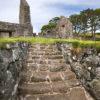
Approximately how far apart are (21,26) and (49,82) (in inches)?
913

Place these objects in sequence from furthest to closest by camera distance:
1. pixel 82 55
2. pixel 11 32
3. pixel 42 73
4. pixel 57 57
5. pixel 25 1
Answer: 1. pixel 25 1
2. pixel 11 32
3. pixel 57 57
4. pixel 42 73
5. pixel 82 55

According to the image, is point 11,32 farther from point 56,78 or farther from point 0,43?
point 0,43

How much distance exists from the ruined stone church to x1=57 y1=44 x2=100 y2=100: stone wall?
1752 centimetres

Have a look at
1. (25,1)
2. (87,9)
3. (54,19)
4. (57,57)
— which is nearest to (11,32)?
(25,1)

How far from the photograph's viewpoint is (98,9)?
182ft

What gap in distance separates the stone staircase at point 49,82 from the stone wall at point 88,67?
0.23 m

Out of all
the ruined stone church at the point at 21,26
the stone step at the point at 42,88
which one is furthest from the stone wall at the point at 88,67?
the ruined stone church at the point at 21,26

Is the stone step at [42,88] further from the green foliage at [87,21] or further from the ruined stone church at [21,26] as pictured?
the green foliage at [87,21]

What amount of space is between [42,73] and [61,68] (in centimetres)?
92

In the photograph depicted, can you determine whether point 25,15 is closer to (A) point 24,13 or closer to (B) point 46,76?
(A) point 24,13

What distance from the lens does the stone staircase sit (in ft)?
23.1

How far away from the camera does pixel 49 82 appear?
7.73 meters

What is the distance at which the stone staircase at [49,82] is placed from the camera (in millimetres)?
7027

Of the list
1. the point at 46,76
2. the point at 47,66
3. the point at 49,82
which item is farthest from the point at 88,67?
the point at 47,66
